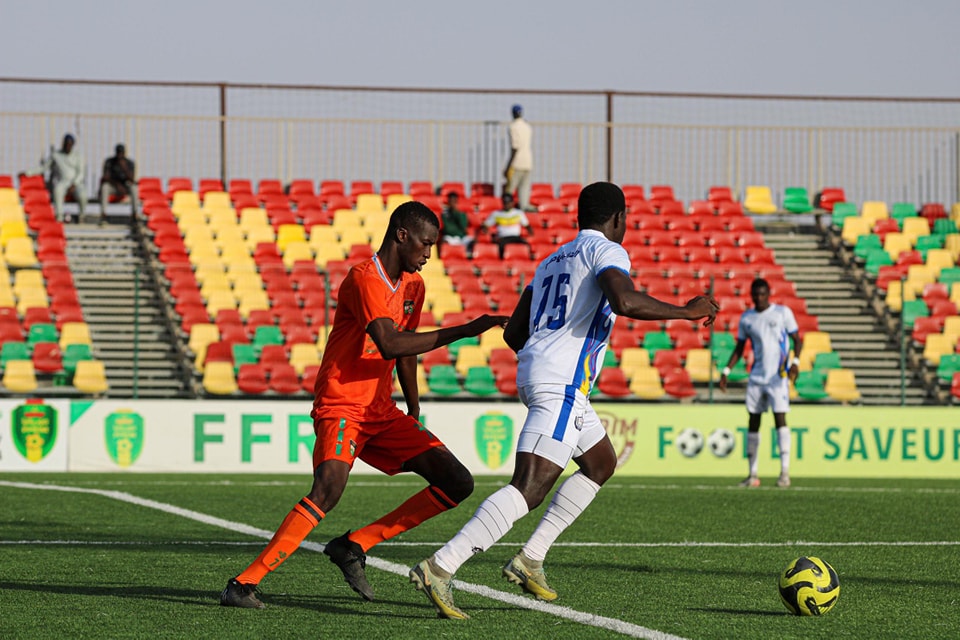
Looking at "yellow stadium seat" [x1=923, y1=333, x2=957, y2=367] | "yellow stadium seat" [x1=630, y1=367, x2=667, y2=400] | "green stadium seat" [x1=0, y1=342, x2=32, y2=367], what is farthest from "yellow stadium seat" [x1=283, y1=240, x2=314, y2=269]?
"yellow stadium seat" [x1=923, y1=333, x2=957, y2=367]

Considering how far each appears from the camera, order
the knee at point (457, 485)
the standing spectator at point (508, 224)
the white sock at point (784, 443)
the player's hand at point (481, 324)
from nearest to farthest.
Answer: the player's hand at point (481, 324) < the knee at point (457, 485) < the white sock at point (784, 443) < the standing spectator at point (508, 224)

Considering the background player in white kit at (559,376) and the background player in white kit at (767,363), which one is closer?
the background player in white kit at (559,376)

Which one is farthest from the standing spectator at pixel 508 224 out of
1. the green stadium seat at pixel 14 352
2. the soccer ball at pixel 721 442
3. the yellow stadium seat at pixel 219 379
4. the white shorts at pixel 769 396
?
the white shorts at pixel 769 396

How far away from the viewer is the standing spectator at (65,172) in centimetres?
2491

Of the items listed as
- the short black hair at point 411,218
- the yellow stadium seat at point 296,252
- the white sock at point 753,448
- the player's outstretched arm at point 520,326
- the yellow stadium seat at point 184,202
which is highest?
the yellow stadium seat at point 184,202

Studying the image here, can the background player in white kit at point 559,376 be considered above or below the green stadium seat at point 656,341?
above

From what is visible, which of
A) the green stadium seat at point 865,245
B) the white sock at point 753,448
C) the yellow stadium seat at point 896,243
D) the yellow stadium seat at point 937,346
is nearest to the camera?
the white sock at point 753,448

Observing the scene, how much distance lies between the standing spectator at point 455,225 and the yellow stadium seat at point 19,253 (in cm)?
670

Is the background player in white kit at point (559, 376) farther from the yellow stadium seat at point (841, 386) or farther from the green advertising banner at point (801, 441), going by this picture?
the yellow stadium seat at point (841, 386)

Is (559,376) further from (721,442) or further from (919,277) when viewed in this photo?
(919,277)

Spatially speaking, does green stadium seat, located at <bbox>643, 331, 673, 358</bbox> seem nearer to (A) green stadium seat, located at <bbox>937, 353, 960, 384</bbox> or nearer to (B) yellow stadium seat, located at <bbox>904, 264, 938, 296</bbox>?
(A) green stadium seat, located at <bbox>937, 353, 960, 384</bbox>

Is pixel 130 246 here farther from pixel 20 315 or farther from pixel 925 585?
pixel 925 585

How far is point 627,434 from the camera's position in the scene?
18.5 m

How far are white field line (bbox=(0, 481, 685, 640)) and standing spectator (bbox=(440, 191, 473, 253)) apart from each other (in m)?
10.8
